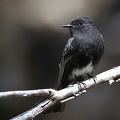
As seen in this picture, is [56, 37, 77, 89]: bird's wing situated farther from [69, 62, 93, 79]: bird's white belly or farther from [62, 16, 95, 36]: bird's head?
[62, 16, 95, 36]: bird's head

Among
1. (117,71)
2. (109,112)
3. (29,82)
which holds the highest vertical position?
(117,71)

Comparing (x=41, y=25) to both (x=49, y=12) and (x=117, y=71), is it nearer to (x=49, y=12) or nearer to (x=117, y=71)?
(x=49, y=12)

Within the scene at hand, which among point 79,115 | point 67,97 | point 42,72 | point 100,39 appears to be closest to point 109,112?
point 79,115

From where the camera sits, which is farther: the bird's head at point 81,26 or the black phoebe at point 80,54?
the bird's head at point 81,26

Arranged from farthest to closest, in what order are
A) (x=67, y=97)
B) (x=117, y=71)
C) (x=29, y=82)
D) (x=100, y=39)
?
(x=29, y=82) < (x=100, y=39) < (x=117, y=71) < (x=67, y=97)

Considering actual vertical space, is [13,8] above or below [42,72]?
above

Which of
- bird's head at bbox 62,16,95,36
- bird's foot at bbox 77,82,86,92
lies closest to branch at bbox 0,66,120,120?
bird's foot at bbox 77,82,86,92

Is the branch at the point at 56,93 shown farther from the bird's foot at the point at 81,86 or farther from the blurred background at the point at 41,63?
the blurred background at the point at 41,63

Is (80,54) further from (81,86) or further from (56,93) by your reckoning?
(56,93)

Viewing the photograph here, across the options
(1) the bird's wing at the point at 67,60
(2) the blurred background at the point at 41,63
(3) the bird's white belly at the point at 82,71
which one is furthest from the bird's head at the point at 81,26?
(2) the blurred background at the point at 41,63

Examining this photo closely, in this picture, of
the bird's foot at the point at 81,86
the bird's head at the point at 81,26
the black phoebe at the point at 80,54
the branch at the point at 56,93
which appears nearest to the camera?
the branch at the point at 56,93
